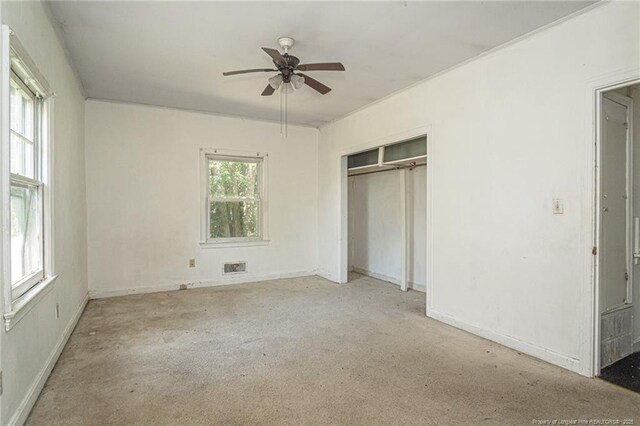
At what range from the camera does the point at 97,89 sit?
419 cm

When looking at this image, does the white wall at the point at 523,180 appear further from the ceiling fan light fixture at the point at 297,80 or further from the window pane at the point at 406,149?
the ceiling fan light fixture at the point at 297,80

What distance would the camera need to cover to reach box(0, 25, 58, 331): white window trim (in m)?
1.71

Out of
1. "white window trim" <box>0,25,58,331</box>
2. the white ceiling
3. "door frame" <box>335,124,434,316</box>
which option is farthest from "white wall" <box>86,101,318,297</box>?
"white window trim" <box>0,25,58,331</box>

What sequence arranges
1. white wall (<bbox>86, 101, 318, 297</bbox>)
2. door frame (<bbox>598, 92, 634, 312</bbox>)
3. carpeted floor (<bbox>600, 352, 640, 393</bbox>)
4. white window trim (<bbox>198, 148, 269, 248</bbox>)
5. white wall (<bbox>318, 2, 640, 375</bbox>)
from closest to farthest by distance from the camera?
carpeted floor (<bbox>600, 352, 640, 393</bbox>) → white wall (<bbox>318, 2, 640, 375</bbox>) → door frame (<bbox>598, 92, 634, 312</bbox>) → white wall (<bbox>86, 101, 318, 297</bbox>) → white window trim (<bbox>198, 148, 269, 248</bbox>)

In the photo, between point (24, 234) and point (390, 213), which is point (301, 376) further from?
point (390, 213)

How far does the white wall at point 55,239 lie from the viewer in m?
1.87

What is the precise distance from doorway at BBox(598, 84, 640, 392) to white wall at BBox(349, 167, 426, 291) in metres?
2.37

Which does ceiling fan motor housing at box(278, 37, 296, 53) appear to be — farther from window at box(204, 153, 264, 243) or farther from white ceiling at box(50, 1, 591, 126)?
window at box(204, 153, 264, 243)

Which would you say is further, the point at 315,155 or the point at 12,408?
the point at 315,155

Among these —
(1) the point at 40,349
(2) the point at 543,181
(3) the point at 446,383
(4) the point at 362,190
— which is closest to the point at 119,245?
(1) the point at 40,349

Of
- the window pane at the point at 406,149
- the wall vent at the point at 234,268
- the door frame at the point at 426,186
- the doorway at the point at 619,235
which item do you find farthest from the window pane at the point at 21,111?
the doorway at the point at 619,235

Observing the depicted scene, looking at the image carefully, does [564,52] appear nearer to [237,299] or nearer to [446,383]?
[446,383]

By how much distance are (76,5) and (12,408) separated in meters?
2.58

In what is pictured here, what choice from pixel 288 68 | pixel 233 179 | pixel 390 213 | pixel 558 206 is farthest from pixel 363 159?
pixel 558 206
